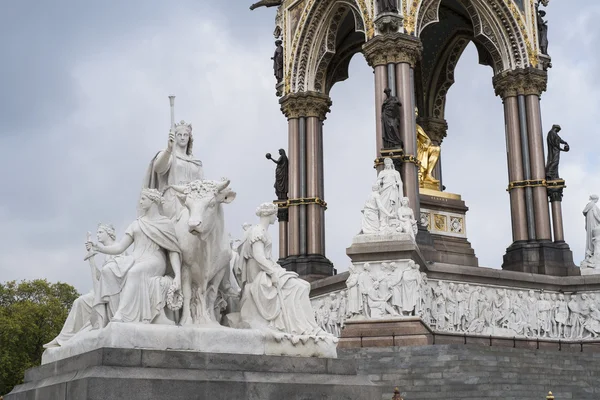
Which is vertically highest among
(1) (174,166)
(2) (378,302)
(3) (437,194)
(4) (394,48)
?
(4) (394,48)

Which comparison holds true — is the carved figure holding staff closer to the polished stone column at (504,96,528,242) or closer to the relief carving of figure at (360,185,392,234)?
the relief carving of figure at (360,185,392,234)

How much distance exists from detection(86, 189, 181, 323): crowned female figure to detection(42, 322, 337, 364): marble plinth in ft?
0.69

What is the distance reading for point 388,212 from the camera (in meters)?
20.1

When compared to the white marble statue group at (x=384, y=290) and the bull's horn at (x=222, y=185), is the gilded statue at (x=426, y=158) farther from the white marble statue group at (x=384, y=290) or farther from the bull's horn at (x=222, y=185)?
the bull's horn at (x=222, y=185)

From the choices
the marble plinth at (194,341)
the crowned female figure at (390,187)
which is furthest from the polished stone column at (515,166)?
the marble plinth at (194,341)

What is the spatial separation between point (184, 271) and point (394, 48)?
1601cm

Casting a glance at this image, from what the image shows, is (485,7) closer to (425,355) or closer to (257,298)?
(425,355)

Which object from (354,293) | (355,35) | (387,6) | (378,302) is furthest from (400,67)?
(378,302)

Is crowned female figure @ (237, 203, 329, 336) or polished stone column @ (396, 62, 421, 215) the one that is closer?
crowned female figure @ (237, 203, 329, 336)

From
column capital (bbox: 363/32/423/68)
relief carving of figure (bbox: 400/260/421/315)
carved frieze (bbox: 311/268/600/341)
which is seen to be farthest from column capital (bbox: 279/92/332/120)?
relief carving of figure (bbox: 400/260/421/315)

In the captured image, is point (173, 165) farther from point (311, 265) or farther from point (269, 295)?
point (311, 265)

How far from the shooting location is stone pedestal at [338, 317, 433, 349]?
18812mm

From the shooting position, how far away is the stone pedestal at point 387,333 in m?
18.8

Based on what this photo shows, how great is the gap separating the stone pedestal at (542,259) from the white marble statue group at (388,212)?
4781mm
